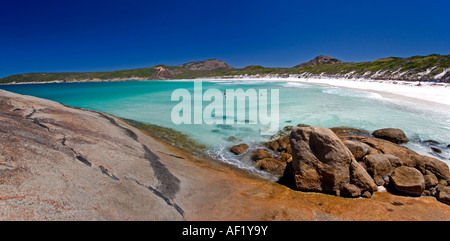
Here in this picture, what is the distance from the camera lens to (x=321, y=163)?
563 centimetres

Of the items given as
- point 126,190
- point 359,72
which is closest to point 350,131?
point 126,190

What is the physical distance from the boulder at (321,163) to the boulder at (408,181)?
3.02 ft

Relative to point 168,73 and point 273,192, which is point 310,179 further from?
point 168,73

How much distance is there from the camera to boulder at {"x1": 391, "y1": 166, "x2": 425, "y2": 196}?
5219 millimetres

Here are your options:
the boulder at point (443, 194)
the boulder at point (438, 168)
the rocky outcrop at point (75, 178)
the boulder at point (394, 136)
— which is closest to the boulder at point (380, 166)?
the boulder at point (438, 168)

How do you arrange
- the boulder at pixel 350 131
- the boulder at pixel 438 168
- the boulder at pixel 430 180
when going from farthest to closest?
the boulder at pixel 350 131 < the boulder at pixel 438 168 < the boulder at pixel 430 180

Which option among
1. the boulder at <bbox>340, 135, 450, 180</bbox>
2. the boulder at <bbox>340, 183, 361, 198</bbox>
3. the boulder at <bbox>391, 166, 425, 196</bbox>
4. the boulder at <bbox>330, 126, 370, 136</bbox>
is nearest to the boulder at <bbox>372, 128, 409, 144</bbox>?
the boulder at <bbox>330, 126, 370, 136</bbox>

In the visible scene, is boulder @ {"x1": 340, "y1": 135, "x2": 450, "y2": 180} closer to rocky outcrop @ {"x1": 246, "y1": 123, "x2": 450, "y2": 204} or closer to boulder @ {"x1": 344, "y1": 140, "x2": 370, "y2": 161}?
rocky outcrop @ {"x1": 246, "y1": 123, "x2": 450, "y2": 204}

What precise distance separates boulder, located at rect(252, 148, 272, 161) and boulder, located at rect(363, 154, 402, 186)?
346 centimetres

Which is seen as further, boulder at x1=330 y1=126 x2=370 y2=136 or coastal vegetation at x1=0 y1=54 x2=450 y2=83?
coastal vegetation at x1=0 y1=54 x2=450 y2=83

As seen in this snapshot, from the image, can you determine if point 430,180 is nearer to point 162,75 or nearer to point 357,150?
point 357,150

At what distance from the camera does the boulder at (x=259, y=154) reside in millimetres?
8219

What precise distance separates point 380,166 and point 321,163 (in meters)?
2.12

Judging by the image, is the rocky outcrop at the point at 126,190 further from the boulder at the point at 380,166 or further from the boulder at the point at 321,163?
the boulder at the point at 380,166
